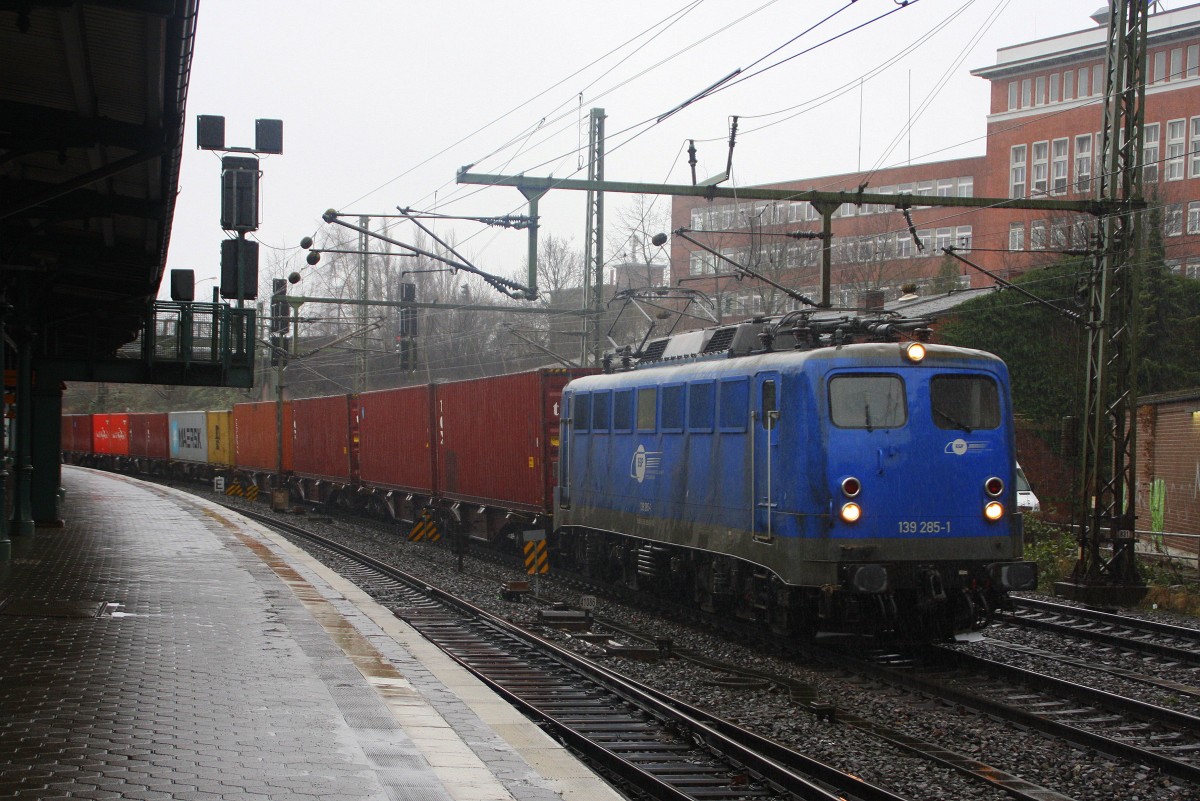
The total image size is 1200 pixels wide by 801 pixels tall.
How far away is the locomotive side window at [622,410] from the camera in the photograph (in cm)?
1566

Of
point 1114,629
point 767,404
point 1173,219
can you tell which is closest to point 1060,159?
point 1173,219

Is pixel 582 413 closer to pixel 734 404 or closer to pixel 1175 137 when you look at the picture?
pixel 734 404

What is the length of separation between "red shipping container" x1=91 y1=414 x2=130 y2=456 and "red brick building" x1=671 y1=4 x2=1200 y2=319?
27.8m

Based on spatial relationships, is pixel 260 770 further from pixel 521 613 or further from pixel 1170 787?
pixel 521 613

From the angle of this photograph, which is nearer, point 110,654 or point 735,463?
point 110,654

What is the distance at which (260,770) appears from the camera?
6352mm

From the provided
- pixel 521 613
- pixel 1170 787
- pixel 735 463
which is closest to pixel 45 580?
pixel 521 613

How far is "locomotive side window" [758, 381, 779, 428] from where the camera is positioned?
12.0m

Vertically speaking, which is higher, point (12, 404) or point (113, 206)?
point (113, 206)

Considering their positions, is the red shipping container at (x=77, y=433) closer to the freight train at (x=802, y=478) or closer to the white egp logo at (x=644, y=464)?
the freight train at (x=802, y=478)

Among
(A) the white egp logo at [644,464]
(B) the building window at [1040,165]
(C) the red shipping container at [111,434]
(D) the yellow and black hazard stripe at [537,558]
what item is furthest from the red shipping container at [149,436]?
(A) the white egp logo at [644,464]

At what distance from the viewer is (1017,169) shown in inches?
2318

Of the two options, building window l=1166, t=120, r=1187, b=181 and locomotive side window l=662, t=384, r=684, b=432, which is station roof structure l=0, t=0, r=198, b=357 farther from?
building window l=1166, t=120, r=1187, b=181

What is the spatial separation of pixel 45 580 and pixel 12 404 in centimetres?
806
